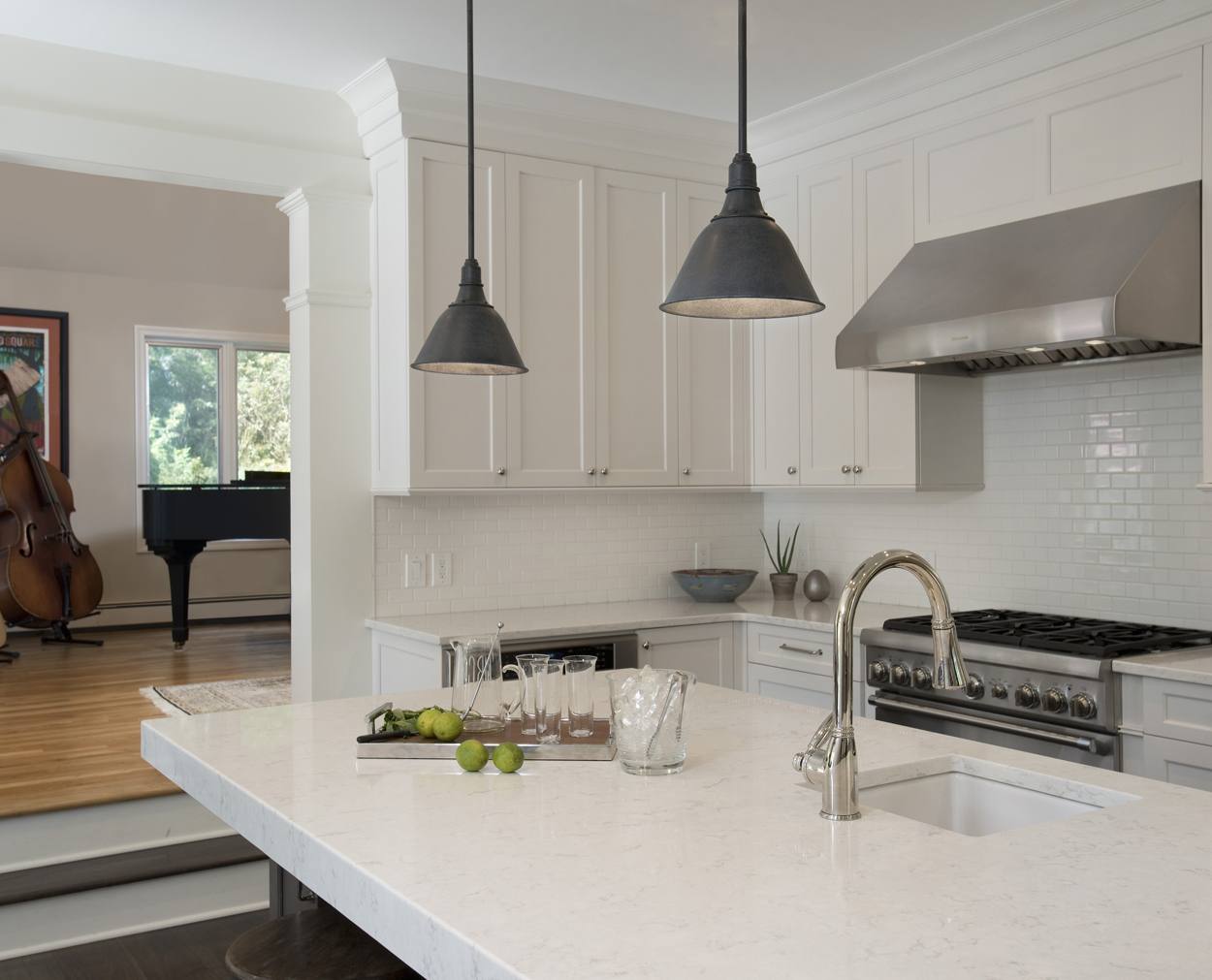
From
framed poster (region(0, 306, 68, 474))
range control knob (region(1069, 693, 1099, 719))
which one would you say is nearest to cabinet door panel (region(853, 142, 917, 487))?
range control knob (region(1069, 693, 1099, 719))

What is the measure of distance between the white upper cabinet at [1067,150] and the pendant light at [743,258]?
1.93 metres

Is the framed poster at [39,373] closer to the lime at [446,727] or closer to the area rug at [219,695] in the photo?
the area rug at [219,695]

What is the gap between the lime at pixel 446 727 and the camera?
7.12 ft

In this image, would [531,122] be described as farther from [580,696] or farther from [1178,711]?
[1178,711]

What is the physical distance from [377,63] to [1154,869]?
11.5 ft

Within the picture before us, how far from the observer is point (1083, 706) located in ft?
10.5

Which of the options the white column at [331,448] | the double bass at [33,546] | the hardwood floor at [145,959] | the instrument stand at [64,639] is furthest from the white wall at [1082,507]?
the instrument stand at [64,639]

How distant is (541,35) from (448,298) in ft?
3.14

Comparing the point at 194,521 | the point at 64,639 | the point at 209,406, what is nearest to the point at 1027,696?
the point at 194,521

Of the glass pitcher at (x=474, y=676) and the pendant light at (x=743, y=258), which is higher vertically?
the pendant light at (x=743, y=258)

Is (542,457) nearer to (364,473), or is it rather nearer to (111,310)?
(364,473)

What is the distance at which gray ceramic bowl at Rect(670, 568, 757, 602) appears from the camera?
15.2 feet

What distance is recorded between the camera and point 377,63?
398cm

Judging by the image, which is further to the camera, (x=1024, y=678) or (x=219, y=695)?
(x=219, y=695)
